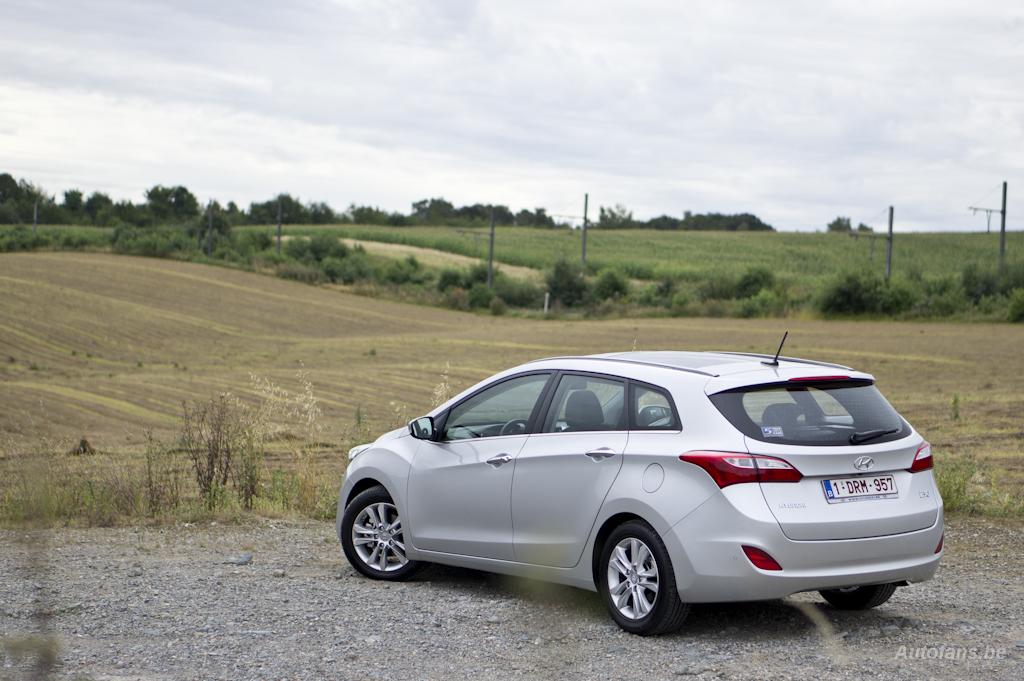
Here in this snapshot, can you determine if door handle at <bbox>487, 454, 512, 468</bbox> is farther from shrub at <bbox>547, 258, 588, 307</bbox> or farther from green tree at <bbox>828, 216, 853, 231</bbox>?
green tree at <bbox>828, 216, 853, 231</bbox>

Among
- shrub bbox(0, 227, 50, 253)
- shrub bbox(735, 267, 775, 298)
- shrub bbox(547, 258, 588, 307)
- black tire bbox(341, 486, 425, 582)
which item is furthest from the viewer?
shrub bbox(547, 258, 588, 307)

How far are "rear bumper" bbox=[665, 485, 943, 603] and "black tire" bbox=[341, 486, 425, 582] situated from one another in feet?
8.16

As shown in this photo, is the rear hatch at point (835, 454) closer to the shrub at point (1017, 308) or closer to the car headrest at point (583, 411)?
the car headrest at point (583, 411)

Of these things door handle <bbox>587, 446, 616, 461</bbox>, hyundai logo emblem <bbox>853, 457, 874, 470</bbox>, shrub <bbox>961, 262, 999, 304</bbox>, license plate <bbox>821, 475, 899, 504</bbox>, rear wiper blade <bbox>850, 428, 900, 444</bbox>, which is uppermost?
shrub <bbox>961, 262, 999, 304</bbox>

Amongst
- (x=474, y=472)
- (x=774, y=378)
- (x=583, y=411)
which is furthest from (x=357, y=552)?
(x=774, y=378)

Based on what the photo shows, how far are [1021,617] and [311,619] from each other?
4.12m

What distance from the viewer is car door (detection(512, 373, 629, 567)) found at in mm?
6688

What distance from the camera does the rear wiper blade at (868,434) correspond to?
6.31 m

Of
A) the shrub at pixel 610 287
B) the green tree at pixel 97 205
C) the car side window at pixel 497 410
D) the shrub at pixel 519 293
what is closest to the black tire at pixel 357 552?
the car side window at pixel 497 410

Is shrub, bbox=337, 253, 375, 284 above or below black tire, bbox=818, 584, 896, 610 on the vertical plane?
above

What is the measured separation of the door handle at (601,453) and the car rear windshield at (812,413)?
673 mm

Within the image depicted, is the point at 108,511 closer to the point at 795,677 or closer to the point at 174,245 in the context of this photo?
the point at 795,677

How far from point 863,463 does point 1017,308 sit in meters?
52.0

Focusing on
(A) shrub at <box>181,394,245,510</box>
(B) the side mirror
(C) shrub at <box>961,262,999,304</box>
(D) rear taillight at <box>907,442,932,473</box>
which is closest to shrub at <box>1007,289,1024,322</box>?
(C) shrub at <box>961,262,999,304</box>
